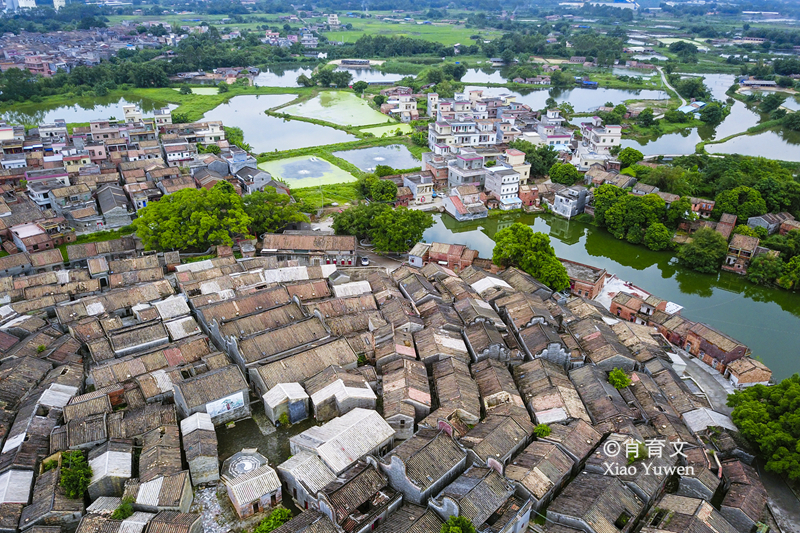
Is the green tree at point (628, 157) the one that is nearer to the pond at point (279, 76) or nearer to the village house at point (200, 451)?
the village house at point (200, 451)

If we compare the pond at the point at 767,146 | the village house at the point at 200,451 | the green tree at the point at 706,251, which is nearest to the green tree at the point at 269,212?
the village house at the point at 200,451

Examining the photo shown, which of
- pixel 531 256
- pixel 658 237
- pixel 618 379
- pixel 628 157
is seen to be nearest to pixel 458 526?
pixel 618 379

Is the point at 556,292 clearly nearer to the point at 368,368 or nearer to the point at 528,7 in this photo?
the point at 368,368

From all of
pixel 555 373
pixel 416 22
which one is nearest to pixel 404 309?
pixel 555 373

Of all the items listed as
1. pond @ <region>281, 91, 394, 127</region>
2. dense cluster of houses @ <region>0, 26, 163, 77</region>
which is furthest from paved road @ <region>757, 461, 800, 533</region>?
dense cluster of houses @ <region>0, 26, 163, 77</region>

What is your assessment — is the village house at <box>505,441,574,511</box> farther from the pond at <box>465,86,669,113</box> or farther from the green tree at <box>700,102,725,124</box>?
the pond at <box>465,86,669,113</box>

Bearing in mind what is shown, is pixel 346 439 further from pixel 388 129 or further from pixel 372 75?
pixel 372 75
